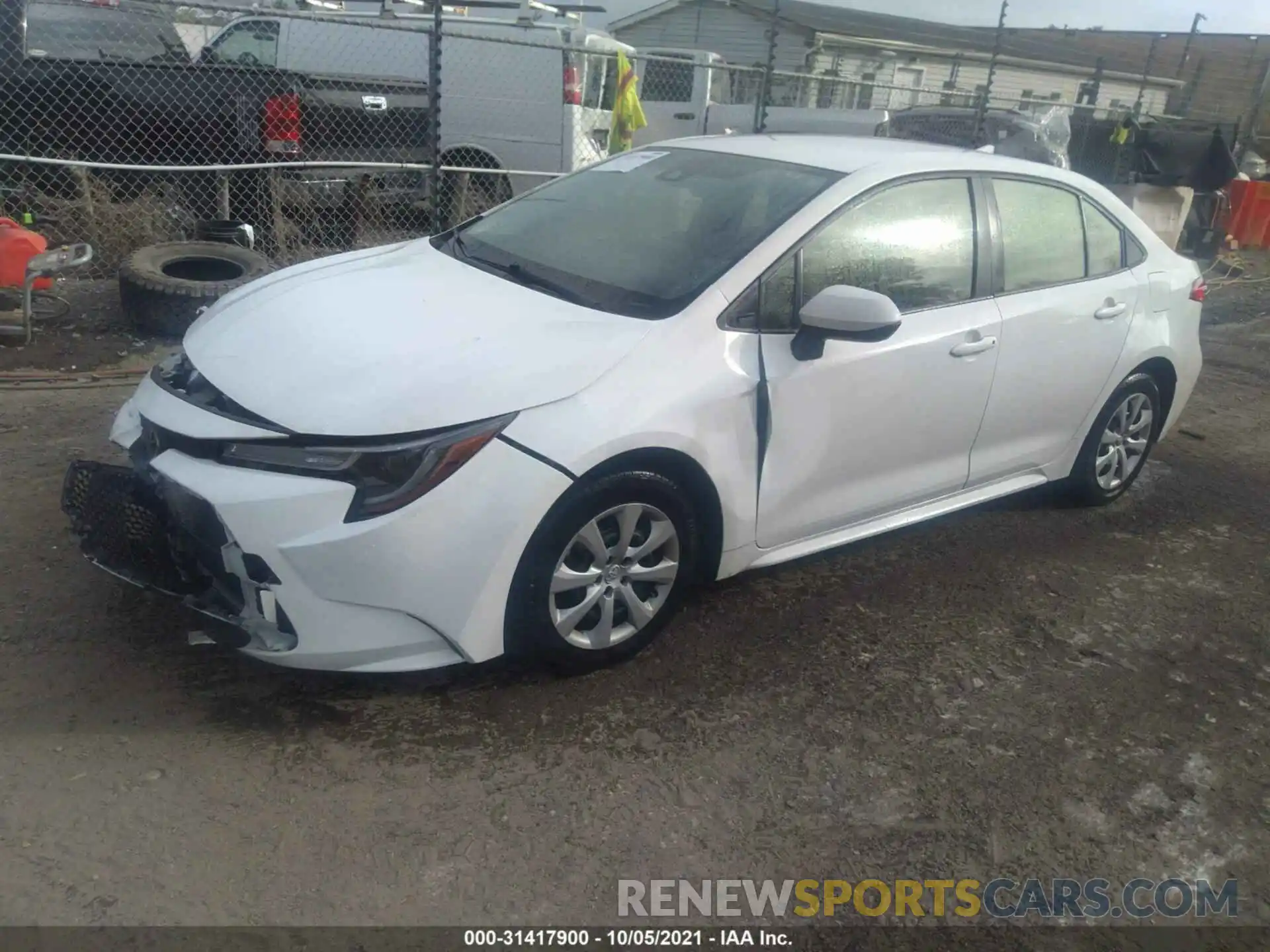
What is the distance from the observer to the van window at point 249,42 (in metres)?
9.38

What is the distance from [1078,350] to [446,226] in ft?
18.3

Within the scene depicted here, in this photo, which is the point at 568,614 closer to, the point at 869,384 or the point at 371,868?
the point at 371,868

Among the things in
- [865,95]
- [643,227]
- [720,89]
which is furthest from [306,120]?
[865,95]

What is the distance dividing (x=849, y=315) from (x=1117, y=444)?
7.72 feet

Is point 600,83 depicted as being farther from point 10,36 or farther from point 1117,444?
point 1117,444

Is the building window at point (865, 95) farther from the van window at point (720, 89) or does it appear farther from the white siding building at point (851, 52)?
the van window at point (720, 89)

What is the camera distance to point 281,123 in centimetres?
791

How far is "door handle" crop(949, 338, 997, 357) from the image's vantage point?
3839mm

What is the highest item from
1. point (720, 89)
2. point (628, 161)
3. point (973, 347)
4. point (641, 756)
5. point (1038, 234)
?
point (628, 161)

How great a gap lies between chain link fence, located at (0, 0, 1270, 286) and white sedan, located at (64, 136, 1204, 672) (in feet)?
11.1

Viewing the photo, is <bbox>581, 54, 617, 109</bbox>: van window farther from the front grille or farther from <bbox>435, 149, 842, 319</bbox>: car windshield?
the front grille

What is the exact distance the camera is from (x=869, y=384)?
3.59 meters

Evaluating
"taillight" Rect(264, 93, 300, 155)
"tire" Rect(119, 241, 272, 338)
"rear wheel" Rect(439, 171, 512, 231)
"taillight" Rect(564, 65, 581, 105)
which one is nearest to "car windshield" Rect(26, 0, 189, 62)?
"taillight" Rect(264, 93, 300, 155)

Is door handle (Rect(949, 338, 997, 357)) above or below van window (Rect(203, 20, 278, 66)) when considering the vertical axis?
below
